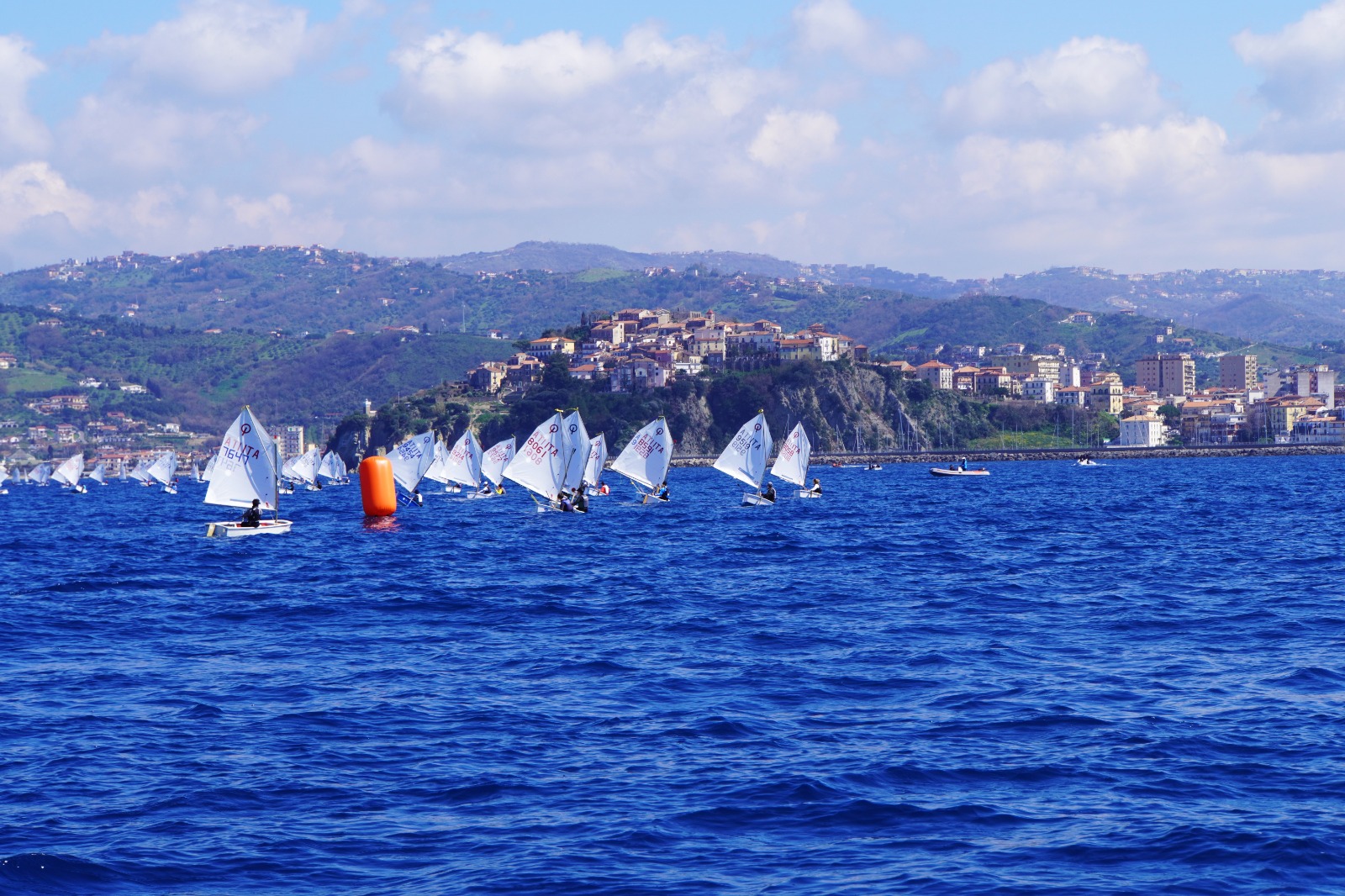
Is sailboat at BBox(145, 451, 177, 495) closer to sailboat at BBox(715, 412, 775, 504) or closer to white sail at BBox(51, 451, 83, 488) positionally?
white sail at BBox(51, 451, 83, 488)

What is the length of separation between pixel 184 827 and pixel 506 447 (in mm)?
71555

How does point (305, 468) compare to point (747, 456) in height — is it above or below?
below

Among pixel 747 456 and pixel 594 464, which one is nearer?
pixel 747 456

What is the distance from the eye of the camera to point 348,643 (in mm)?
27562

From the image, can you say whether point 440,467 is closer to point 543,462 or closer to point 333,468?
point 543,462

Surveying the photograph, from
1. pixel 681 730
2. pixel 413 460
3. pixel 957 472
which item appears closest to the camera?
pixel 681 730

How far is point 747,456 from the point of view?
68375mm

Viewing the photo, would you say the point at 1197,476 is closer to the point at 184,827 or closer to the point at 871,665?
the point at 871,665

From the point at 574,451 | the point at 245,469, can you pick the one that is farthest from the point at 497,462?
the point at 245,469

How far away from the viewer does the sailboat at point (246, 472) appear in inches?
2014

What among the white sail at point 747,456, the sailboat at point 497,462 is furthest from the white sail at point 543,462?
the sailboat at point 497,462

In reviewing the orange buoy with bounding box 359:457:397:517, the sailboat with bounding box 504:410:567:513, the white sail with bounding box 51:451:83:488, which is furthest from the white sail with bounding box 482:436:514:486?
the white sail with bounding box 51:451:83:488

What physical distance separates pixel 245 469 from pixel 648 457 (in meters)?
22.0

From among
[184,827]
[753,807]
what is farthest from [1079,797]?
[184,827]
